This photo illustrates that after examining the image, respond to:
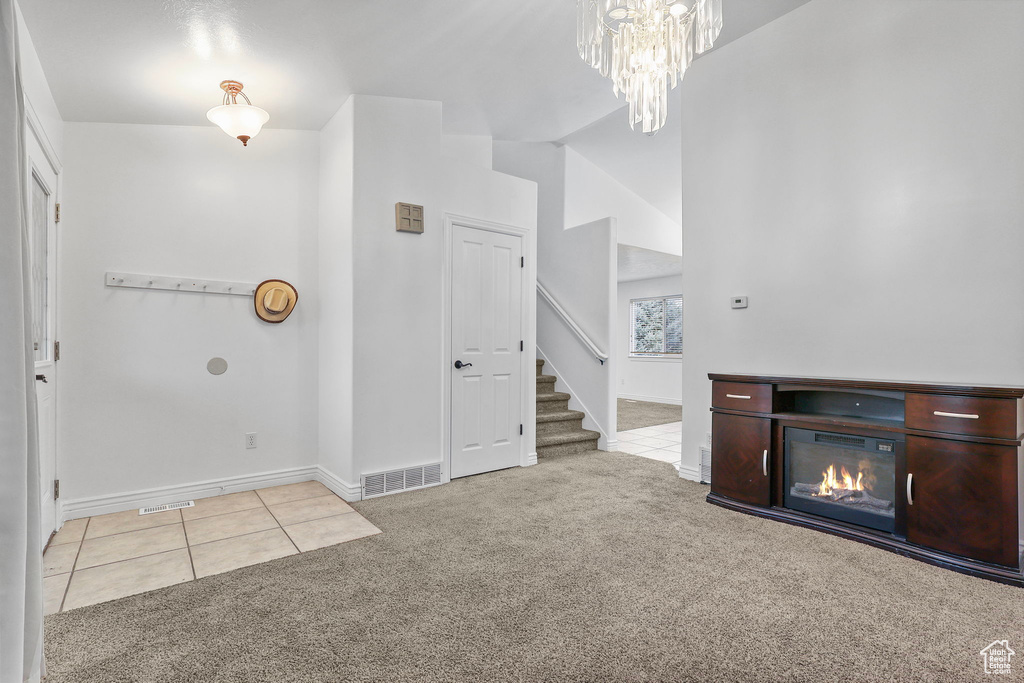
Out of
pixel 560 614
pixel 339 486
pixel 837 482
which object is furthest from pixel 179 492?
pixel 837 482

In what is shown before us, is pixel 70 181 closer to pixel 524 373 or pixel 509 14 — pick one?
pixel 509 14

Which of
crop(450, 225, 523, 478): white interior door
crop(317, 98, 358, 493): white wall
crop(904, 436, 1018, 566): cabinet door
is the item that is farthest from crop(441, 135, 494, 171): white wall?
crop(904, 436, 1018, 566): cabinet door

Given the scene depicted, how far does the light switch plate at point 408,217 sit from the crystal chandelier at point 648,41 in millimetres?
1652

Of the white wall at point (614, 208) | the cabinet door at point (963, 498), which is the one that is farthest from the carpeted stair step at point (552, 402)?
the cabinet door at point (963, 498)

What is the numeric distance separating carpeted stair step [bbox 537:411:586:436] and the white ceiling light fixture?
3294 mm

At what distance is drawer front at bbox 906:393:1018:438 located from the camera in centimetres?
223

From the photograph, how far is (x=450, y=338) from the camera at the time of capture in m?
3.87

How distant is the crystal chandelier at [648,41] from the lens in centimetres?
228

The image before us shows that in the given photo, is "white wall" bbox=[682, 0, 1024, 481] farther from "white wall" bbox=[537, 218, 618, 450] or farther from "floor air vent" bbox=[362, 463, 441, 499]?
"floor air vent" bbox=[362, 463, 441, 499]

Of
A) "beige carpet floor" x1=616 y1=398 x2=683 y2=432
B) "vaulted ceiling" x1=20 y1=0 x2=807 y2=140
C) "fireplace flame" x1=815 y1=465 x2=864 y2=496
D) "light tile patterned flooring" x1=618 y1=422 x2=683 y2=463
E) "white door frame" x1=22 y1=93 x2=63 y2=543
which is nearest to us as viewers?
"vaulted ceiling" x1=20 y1=0 x2=807 y2=140

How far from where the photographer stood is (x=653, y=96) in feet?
7.84

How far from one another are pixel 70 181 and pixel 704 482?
4582 mm

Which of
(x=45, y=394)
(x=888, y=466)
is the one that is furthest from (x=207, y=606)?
(x=888, y=466)

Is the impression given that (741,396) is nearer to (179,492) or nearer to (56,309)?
(179,492)
